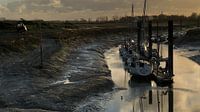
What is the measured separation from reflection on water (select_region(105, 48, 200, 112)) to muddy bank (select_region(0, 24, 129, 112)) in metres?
2.82

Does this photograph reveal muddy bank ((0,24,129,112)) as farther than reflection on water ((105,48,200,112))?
No

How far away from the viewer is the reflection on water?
146 feet

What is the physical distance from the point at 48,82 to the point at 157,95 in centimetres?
1275

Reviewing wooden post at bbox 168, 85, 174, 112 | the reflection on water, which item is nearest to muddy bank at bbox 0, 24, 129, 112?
the reflection on water

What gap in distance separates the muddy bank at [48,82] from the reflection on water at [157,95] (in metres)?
2.82

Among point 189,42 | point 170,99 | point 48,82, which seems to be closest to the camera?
point 170,99

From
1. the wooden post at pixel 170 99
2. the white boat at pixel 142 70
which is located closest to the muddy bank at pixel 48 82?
the white boat at pixel 142 70

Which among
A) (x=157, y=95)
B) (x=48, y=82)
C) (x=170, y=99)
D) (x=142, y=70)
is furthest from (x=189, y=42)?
(x=170, y=99)

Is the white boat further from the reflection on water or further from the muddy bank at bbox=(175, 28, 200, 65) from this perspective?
the muddy bank at bbox=(175, 28, 200, 65)

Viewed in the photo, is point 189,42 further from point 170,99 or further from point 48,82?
point 170,99

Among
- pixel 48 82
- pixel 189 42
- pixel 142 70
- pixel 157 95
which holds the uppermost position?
pixel 142 70

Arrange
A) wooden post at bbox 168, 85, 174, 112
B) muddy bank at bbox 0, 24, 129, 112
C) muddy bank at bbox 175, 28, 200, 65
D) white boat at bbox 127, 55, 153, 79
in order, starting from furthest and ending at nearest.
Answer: muddy bank at bbox 175, 28, 200, 65 → white boat at bbox 127, 55, 153, 79 → wooden post at bbox 168, 85, 174, 112 → muddy bank at bbox 0, 24, 129, 112

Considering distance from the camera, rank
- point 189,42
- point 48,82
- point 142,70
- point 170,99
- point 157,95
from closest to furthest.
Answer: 1. point 170,99
2. point 157,95
3. point 48,82
4. point 142,70
5. point 189,42

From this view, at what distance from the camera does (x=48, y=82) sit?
5559 cm
